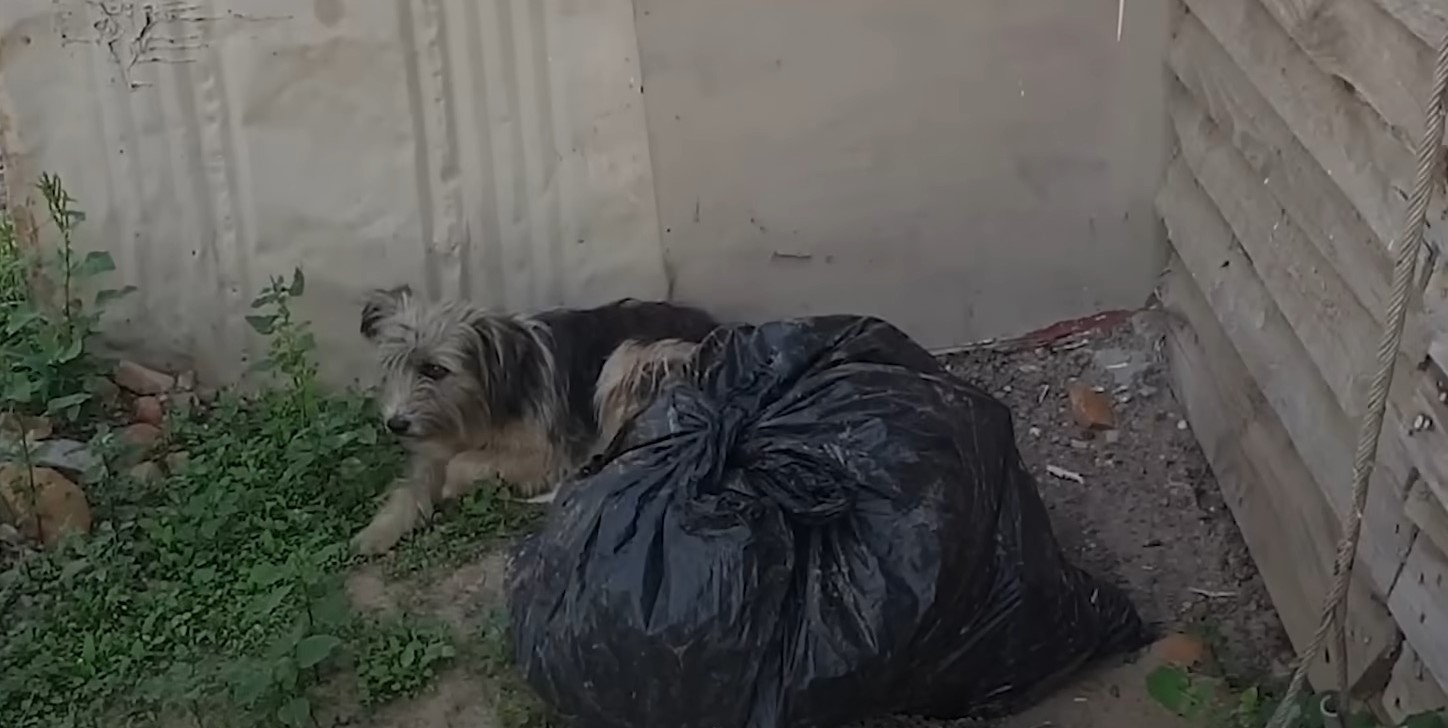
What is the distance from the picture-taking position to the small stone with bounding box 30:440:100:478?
362 centimetres

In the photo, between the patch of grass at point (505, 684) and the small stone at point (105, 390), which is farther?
the small stone at point (105, 390)

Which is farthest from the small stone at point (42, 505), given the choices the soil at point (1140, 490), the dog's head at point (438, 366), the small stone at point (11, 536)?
the soil at point (1140, 490)

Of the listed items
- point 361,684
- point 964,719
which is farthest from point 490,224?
point 964,719

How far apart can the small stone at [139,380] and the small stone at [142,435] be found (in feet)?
0.41

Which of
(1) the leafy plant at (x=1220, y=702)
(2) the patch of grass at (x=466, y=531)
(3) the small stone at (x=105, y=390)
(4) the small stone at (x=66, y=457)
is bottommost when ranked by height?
(1) the leafy plant at (x=1220, y=702)

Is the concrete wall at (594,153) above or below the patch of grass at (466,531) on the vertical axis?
above

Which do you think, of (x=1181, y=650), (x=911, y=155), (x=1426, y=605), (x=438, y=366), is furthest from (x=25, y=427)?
(x=1426, y=605)

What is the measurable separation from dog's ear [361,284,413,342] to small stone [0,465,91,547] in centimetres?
73

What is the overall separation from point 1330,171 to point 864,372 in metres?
0.84

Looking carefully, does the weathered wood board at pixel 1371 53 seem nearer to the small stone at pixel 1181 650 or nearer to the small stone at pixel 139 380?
the small stone at pixel 1181 650

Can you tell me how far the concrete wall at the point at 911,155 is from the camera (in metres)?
3.74

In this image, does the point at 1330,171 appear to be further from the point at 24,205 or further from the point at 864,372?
the point at 24,205

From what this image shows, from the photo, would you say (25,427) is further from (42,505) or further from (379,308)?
(379,308)

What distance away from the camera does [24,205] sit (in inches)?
154
